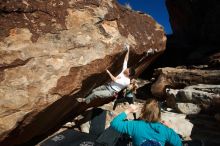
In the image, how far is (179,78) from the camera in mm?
11961

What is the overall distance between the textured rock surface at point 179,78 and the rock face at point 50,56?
452 cm

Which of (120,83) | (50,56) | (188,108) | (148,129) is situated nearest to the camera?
(148,129)

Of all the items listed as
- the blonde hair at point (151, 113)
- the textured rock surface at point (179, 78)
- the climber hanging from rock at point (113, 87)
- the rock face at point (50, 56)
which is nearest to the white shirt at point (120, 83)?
the climber hanging from rock at point (113, 87)

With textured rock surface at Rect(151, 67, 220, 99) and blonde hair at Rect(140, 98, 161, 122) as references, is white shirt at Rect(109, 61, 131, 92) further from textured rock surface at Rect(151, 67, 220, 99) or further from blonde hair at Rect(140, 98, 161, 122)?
textured rock surface at Rect(151, 67, 220, 99)

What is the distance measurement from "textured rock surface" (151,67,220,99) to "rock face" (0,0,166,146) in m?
4.52

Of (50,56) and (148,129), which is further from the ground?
(50,56)

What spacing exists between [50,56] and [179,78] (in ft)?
22.4

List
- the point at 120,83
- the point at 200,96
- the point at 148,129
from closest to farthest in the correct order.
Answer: the point at 148,129 < the point at 120,83 < the point at 200,96

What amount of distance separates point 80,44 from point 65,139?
6.34 feet

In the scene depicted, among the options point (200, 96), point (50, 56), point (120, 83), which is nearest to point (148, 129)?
point (50, 56)

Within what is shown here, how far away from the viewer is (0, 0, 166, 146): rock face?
19.2ft

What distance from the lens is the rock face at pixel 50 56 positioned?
5855 millimetres

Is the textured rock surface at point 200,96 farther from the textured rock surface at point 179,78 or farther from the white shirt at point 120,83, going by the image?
the white shirt at point 120,83

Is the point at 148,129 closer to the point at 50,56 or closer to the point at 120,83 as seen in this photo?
the point at 50,56
